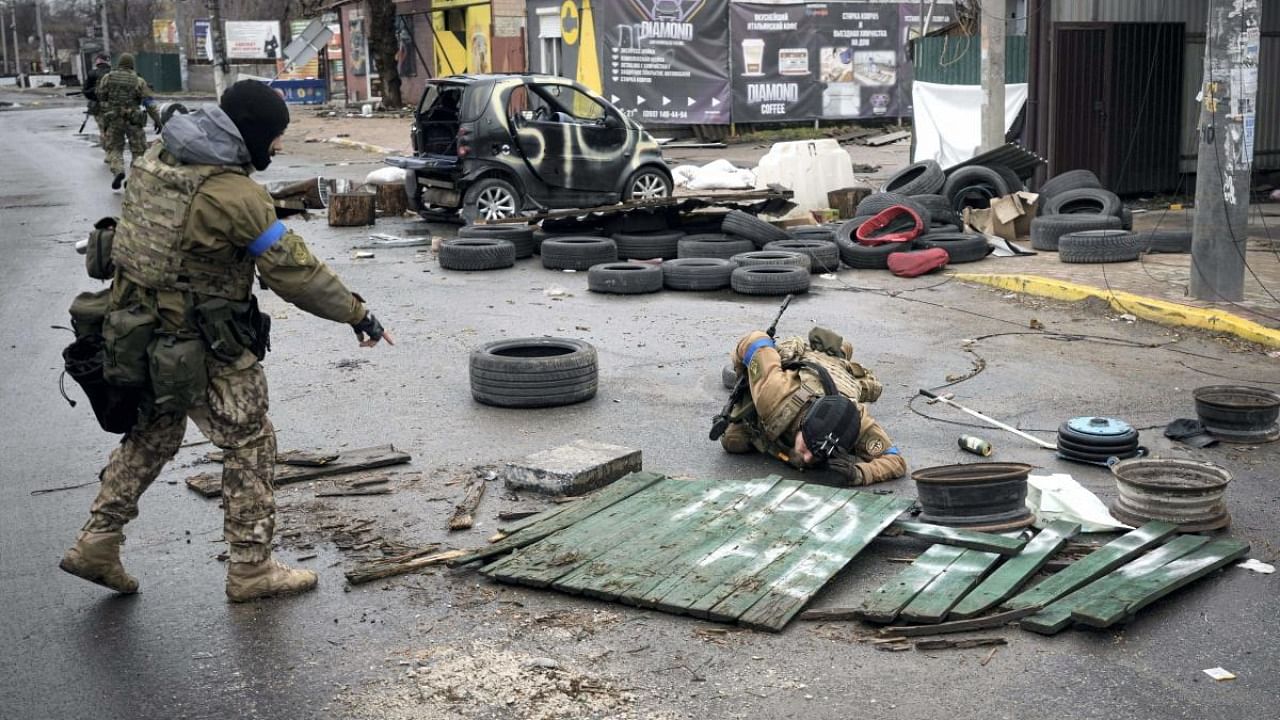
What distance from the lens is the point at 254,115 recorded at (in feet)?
16.7

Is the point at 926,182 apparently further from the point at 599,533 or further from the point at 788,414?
the point at 599,533

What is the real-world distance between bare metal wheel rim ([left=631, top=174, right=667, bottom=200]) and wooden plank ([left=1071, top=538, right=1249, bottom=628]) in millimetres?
12649

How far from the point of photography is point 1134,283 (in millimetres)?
12305

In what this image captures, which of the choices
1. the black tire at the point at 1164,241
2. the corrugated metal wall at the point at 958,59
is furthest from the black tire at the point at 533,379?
the corrugated metal wall at the point at 958,59

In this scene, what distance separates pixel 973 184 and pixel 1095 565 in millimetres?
10999

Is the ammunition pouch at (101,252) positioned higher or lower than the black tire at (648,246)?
higher

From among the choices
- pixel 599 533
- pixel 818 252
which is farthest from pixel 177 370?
pixel 818 252

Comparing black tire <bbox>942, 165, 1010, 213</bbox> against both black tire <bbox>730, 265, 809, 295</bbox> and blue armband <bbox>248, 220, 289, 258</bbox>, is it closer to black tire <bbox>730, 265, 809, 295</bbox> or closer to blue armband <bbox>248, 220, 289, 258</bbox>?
black tire <bbox>730, 265, 809, 295</bbox>

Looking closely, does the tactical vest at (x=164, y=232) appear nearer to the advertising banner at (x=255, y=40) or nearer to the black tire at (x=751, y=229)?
the black tire at (x=751, y=229)

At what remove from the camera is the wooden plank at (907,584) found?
5.02 metres

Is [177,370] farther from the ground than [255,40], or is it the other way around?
[255,40]

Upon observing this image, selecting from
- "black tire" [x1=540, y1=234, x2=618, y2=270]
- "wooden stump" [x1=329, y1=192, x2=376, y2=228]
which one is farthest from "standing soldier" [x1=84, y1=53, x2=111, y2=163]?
"black tire" [x1=540, y1=234, x2=618, y2=270]

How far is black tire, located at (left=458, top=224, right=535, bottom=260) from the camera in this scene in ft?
49.5

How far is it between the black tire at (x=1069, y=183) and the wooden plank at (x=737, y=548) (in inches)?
415
